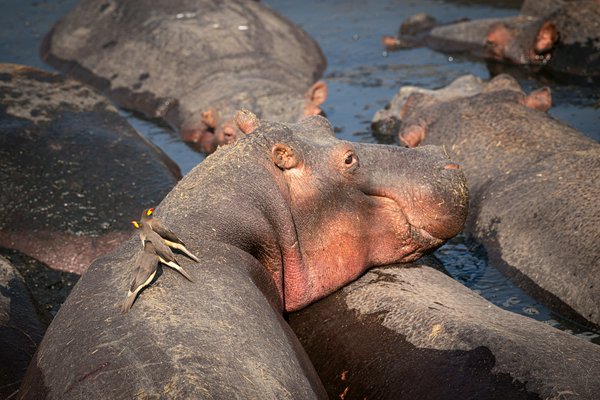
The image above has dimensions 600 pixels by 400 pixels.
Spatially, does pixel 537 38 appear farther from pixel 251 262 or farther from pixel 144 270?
pixel 144 270

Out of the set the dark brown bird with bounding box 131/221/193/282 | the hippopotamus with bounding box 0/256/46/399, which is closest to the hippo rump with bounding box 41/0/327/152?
the hippopotamus with bounding box 0/256/46/399

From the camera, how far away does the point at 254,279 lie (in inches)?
175

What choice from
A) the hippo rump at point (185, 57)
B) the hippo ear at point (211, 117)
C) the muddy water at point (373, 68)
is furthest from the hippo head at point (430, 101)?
the hippo ear at point (211, 117)

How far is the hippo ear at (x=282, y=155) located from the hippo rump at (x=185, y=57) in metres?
5.06

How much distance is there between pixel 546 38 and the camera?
11367mm

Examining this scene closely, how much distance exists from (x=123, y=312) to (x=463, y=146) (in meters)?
4.47

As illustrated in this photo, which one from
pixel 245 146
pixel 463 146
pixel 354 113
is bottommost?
pixel 354 113

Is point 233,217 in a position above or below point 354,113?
above

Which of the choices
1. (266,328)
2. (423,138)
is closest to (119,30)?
(423,138)

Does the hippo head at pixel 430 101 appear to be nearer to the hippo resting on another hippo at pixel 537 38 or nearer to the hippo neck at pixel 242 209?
the hippo resting on another hippo at pixel 537 38

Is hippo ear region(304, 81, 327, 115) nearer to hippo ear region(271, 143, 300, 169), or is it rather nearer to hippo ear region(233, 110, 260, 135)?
hippo ear region(233, 110, 260, 135)

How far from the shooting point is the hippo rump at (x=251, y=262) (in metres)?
3.71

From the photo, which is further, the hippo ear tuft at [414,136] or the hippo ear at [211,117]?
the hippo ear at [211,117]

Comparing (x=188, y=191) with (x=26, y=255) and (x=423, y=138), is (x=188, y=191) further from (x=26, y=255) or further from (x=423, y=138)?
(x=423, y=138)
